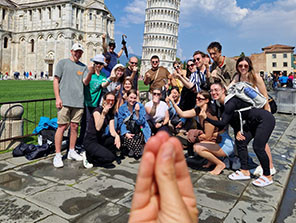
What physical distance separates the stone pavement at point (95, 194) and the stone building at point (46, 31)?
41052 mm

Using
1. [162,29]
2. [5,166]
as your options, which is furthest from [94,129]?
[162,29]

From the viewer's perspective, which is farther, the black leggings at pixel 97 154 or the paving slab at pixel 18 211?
the black leggings at pixel 97 154

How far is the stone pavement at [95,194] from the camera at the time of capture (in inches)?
102

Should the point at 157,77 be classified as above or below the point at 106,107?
above

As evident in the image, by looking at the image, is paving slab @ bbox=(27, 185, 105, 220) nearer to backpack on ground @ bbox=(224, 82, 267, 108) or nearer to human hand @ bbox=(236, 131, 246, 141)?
human hand @ bbox=(236, 131, 246, 141)

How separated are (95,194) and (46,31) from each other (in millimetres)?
46436

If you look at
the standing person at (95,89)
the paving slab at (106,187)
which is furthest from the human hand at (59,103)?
the paving slab at (106,187)

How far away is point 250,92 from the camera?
3.46 m

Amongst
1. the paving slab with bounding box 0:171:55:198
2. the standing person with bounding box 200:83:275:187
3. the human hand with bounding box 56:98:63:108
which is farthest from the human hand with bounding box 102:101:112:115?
the standing person with bounding box 200:83:275:187

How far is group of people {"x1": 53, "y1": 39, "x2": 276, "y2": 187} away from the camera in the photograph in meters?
3.57

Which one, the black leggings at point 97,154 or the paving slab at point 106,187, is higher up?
the black leggings at point 97,154

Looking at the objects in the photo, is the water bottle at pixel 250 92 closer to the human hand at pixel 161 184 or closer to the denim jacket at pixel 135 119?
the denim jacket at pixel 135 119

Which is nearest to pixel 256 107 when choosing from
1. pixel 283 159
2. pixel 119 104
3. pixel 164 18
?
pixel 283 159

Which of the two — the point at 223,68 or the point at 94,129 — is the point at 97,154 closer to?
the point at 94,129
